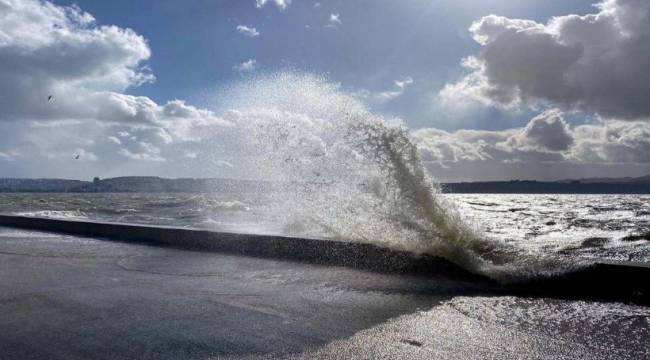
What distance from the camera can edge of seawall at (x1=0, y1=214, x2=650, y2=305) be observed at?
3557 millimetres

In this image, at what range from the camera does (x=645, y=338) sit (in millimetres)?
2467

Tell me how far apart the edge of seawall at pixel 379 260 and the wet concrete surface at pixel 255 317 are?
24cm

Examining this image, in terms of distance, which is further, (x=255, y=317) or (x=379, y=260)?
(x=379, y=260)

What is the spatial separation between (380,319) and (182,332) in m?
1.15

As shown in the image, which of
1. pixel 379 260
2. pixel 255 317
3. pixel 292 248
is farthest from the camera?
pixel 292 248

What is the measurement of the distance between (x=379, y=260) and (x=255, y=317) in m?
2.20

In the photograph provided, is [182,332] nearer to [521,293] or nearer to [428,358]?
[428,358]

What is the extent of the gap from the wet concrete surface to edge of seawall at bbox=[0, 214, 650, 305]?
0.24 meters

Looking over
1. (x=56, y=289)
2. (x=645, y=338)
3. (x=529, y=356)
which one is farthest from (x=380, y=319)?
(x=56, y=289)

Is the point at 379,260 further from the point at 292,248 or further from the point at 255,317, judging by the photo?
the point at 255,317

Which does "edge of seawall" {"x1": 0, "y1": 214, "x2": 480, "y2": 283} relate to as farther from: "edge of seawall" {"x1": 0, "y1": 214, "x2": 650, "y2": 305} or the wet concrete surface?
the wet concrete surface

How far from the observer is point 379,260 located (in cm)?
481

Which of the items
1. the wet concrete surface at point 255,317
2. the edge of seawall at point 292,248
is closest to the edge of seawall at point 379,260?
the edge of seawall at point 292,248

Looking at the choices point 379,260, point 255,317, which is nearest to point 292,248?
point 379,260
